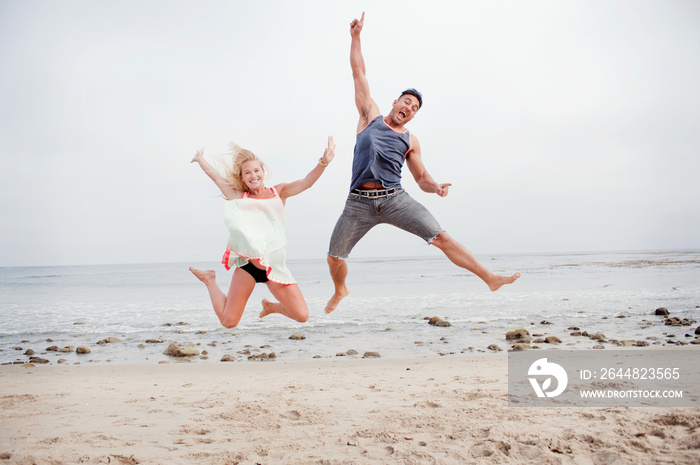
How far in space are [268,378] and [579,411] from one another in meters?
4.89

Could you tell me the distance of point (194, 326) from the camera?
50.3ft

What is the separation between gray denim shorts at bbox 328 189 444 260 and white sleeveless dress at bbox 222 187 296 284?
543 mm

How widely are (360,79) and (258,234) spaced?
1.73 metres

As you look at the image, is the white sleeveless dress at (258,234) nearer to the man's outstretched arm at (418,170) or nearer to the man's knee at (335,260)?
the man's knee at (335,260)

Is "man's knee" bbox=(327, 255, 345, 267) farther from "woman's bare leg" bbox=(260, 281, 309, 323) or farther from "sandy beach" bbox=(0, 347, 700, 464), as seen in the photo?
"sandy beach" bbox=(0, 347, 700, 464)

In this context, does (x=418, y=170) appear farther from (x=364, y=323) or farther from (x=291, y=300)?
(x=364, y=323)

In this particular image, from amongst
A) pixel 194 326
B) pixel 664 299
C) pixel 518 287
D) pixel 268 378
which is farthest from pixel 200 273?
pixel 518 287

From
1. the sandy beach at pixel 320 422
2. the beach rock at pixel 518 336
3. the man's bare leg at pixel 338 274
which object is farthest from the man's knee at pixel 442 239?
the beach rock at pixel 518 336

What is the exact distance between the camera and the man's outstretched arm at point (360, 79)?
4.71 m

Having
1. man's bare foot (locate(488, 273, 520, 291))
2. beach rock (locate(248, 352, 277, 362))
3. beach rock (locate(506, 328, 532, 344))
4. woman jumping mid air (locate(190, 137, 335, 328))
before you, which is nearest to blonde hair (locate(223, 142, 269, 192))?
woman jumping mid air (locate(190, 137, 335, 328))

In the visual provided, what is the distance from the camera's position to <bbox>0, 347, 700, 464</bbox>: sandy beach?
4773 mm

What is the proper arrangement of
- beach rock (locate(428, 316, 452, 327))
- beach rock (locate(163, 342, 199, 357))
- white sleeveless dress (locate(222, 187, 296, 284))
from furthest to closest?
beach rock (locate(428, 316, 452, 327))
beach rock (locate(163, 342, 199, 357))
white sleeveless dress (locate(222, 187, 296, 284))

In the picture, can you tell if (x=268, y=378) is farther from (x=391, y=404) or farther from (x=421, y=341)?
(x=421, y=341)

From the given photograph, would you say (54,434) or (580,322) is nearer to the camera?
(54,434)
